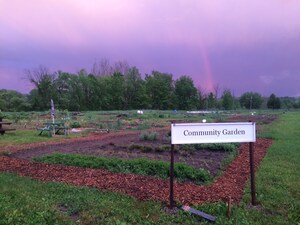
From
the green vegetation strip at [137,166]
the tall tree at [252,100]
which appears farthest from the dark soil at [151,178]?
the tall tree at [252,100]

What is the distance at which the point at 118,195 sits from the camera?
19.3 ft

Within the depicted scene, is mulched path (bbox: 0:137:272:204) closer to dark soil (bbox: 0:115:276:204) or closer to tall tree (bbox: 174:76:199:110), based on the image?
dark soil (bbox: 0:115:276:204)

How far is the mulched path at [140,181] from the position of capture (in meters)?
5.89

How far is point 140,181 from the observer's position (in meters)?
6.87

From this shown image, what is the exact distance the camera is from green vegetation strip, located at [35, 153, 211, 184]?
721 cm

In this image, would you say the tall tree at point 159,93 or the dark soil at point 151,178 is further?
the tall tree at point 159,93

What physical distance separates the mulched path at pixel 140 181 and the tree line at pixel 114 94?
6764 centimetres

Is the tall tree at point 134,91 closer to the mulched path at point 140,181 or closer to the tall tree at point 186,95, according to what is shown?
the tall tree at point 186,95

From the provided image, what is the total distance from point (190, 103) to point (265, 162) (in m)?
84.6

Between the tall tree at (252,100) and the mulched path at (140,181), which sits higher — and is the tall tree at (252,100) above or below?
above

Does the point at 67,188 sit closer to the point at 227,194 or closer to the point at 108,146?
the point at 227,194

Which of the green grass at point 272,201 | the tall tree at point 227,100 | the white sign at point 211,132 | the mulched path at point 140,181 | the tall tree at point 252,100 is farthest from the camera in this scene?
the tall tree at point 252,100

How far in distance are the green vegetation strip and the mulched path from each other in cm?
32

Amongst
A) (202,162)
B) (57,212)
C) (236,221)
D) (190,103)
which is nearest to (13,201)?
(57,212)
